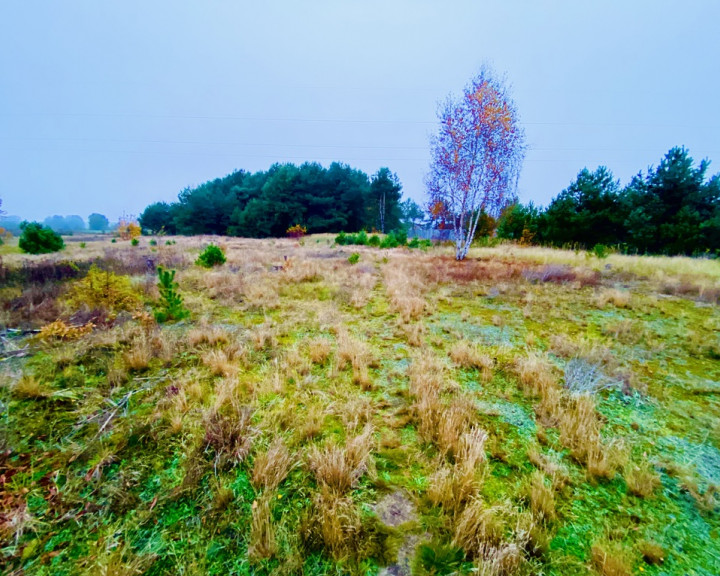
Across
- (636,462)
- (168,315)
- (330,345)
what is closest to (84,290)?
(168,315)

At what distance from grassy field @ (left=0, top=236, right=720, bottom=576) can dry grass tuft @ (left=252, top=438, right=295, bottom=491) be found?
0.02 metres

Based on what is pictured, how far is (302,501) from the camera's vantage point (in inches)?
75.0

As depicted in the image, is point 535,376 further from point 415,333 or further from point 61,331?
point 61,331

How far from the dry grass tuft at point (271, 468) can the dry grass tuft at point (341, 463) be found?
190 millimetres

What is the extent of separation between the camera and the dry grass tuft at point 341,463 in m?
2.00

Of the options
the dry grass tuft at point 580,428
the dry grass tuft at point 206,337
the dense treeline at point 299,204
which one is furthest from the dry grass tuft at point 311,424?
the dense treeline at point 299,204

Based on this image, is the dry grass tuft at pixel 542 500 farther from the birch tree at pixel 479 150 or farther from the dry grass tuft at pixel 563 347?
the birch tree at pixel 479 150

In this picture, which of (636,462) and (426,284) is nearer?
(636,462)

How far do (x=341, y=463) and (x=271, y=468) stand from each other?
53 centimetres

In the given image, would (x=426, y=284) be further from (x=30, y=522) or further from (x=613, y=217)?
(x=613, y=217)

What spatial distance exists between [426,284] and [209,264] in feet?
28.9

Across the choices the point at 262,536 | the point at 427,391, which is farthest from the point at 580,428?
the point at 262,536

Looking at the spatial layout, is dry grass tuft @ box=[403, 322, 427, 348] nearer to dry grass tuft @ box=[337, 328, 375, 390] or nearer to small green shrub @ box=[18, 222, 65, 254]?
dry grass tuft @ box=[337, 328, 375, 390]

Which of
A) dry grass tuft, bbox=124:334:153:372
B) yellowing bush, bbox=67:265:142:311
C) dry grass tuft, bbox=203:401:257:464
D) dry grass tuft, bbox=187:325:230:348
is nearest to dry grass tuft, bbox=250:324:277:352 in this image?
dry grass tuft, bbox=187:325:230:348
